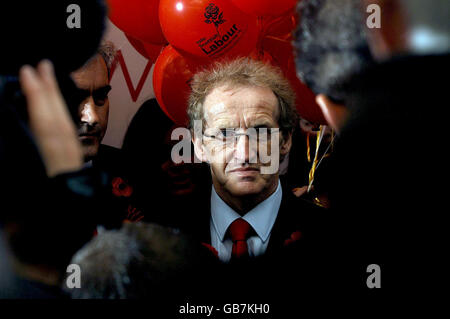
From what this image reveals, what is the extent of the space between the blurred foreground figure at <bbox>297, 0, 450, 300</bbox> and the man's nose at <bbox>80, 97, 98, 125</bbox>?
1.89 ft

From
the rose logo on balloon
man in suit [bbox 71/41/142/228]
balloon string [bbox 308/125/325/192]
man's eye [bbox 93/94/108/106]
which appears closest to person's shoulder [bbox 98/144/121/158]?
man in suit [bbox 71/41/142/228]

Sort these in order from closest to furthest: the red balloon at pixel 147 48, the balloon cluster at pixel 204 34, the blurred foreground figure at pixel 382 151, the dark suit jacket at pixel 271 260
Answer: the blurred foreground figure at pixel 382 151, the dark suit jacket at pixel 271 260, the balloon cluster at pixel 204 34, the red balloon at pixel 147 48

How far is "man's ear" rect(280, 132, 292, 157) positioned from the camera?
4.68ft

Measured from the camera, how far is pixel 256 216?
1.39 meters

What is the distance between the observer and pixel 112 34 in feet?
5.09

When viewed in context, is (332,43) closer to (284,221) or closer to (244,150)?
(244,150)

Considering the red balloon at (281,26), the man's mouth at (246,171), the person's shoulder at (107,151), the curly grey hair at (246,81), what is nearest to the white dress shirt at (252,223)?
the man's mouth at (246,171)

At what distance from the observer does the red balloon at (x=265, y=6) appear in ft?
4.36

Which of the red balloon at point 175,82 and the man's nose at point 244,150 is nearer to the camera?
the man's nose at point 244,150

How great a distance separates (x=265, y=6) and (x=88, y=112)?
54 centimetres

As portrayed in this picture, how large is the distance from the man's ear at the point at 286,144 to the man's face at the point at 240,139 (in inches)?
1.5

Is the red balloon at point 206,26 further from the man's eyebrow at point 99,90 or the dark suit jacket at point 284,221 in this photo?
the dark suit jacket at point 284,221
